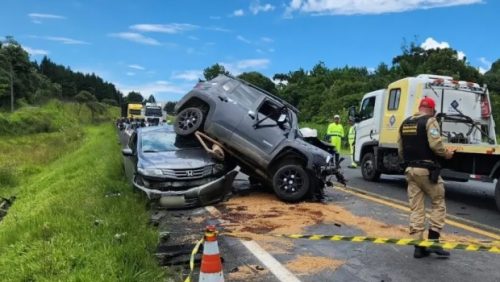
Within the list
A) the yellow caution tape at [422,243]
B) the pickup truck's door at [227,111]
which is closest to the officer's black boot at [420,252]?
the yellow caution tape at [422,243]

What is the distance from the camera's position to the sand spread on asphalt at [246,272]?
538 cm

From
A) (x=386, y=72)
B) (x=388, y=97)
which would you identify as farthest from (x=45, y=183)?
(x=386, y=72)

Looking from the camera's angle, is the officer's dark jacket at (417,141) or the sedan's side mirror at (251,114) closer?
the officer's dark jacket at (417,141)

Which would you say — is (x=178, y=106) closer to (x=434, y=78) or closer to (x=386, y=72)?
(x=434, y=78)

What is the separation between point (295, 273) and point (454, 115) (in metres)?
7.52

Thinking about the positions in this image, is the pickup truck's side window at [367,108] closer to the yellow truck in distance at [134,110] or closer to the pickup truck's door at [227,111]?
the pickup truck's door at [227,111]

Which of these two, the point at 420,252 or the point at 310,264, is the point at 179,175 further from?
the point at 420,252

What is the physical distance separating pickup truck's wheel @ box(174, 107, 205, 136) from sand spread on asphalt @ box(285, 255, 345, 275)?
5.28m

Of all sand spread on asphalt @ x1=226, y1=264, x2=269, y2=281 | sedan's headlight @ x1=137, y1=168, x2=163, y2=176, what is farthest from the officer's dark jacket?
sedan's headlight @ x1=137, y1=168, x2=163, y2=176

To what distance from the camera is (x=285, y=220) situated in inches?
328

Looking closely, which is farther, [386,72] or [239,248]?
[386,72]

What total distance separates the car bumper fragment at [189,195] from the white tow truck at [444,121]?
424 cm

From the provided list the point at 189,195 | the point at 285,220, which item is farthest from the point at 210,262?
the point at 189,195

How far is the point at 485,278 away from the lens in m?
5.35
